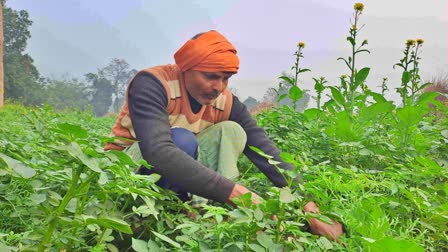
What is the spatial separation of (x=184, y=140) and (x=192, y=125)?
268mm

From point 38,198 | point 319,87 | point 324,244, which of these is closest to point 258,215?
point 324,244

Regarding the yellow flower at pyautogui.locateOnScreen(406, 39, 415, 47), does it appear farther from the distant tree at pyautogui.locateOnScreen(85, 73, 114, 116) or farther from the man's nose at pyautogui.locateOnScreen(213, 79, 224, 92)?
the distant tree at pyautogui.locateOnScreen(85, 73, 114, 116)

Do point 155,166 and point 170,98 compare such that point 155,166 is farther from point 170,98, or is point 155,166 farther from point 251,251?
point 251,251

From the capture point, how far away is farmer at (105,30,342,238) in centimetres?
194

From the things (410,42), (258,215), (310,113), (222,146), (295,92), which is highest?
(410,42)

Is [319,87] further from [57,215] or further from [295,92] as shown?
[57,215]

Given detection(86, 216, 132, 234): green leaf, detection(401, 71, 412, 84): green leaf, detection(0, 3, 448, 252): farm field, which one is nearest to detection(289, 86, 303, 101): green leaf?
detection(401, 71, 412, 84): green leaf

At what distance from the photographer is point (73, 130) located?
43.8 inches

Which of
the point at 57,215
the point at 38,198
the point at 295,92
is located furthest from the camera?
the point at 295,92

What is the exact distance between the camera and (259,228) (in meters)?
1.36

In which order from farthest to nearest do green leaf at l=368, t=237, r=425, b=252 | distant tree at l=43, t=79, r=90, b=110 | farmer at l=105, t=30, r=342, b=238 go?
distant tree at l=43, t=79, r=90, b=110, farmer at l=105, t=30, r=342, b=238, green leaf at l=368, t=237, r=425, b=252

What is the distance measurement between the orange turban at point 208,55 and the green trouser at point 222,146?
1.02 feet

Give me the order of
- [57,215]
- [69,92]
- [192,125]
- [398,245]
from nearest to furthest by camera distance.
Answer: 1. [398,245]
2. [57,215]
3. [192,125]
4. [69,92]

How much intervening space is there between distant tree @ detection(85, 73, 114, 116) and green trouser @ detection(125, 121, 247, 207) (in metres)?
55.4
